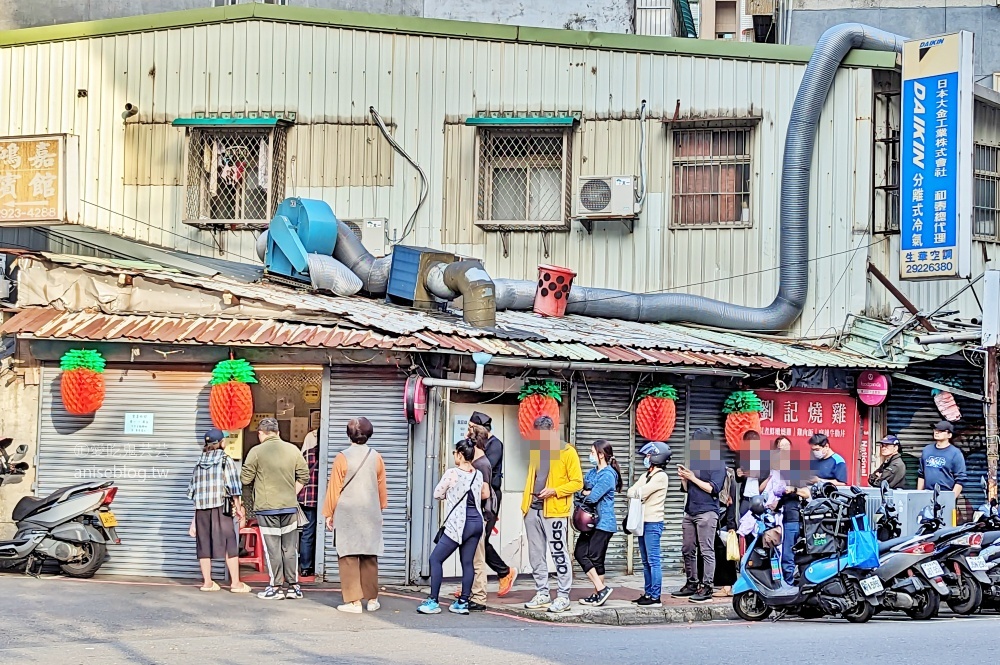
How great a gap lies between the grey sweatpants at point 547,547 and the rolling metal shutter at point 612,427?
11.8ft

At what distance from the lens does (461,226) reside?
63.7 ft

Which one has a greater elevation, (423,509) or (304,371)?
(304,371)

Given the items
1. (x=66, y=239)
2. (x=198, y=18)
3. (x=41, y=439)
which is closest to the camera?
(x=41, y=439)

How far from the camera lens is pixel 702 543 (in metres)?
13.9

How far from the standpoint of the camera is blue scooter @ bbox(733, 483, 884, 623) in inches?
491

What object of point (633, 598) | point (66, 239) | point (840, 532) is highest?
point (66, 239)

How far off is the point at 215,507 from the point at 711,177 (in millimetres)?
9446

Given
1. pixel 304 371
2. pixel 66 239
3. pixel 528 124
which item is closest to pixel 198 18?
pixel 66 239

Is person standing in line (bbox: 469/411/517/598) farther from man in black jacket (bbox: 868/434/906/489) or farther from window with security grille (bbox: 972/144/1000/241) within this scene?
window with security grille (bbox: 972/144/1000/241)

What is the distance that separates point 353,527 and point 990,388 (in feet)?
30.0

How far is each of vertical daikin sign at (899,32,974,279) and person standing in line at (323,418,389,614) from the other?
346 inches

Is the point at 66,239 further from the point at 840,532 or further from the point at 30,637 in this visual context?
the point at 840,532

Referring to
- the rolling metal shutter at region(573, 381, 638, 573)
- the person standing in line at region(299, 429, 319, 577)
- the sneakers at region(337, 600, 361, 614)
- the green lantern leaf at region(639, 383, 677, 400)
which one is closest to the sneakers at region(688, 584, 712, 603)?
the rolling metal shutter at region(573, 381, 638, 573)

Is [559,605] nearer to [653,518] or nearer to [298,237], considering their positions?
[653,518]
